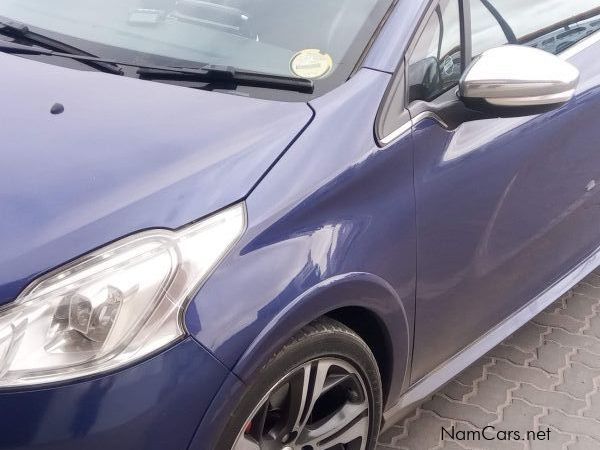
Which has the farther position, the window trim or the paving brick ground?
the paving brick ground

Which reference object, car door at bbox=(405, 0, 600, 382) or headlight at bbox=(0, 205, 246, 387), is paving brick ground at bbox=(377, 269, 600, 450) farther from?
headlight at bbox=(0, 205, 246, 387)

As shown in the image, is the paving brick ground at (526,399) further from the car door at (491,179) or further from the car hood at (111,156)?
the car hood at (111,156)

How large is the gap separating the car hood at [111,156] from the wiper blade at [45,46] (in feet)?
0.16

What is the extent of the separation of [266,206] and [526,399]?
1592 millimetres

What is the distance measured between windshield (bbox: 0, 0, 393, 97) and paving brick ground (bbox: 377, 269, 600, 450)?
112 cm

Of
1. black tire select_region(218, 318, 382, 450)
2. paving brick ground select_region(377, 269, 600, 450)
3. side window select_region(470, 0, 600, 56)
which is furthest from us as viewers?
paving brick ground select_region(377, 269, 600, 450)

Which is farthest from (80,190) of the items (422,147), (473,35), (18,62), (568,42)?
(568,42)

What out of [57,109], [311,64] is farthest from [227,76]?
[57,109]

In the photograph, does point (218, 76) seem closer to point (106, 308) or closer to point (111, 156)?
point (111, 156)

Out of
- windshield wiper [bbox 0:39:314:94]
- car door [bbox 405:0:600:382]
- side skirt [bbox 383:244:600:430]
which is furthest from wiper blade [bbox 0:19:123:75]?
side skirt [bbox 383:244:600:430]

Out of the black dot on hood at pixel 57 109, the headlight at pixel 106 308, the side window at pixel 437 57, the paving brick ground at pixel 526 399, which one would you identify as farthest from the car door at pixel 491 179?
the black dot on hood at pixel 57 109

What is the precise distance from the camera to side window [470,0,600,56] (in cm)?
229

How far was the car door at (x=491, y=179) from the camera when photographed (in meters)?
1.98

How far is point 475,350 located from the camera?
8.00 ft
